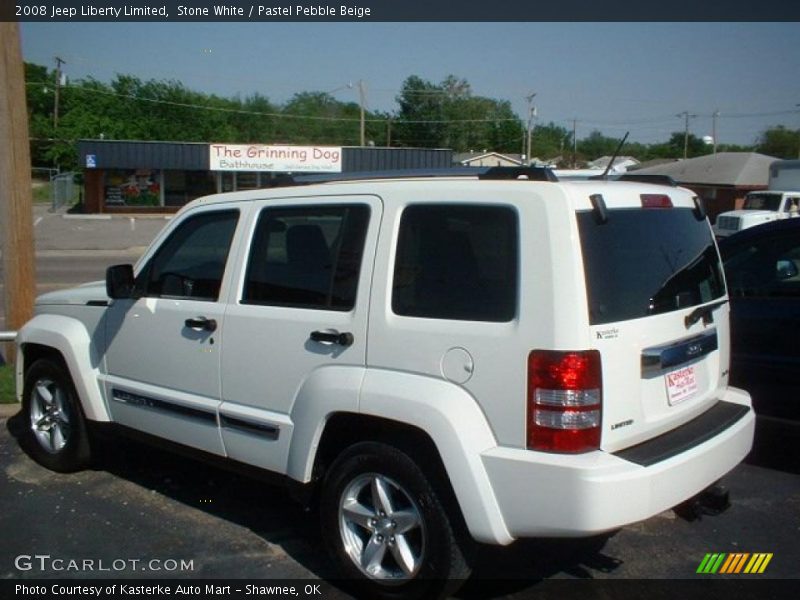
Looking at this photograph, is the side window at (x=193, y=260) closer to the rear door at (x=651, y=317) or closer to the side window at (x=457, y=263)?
the side window at (x=457, y=263)

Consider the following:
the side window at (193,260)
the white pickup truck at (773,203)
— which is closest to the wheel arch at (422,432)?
the side window at (193,260)

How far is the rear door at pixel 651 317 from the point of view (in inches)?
126

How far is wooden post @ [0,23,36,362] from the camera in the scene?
23.4 ft

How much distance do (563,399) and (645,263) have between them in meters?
0.83

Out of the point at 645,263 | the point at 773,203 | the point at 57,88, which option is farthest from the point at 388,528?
the point at 57,88

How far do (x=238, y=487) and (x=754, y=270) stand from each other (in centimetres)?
384

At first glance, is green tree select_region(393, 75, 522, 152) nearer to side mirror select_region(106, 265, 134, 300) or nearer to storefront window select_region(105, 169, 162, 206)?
storefront window select_region(105, 169, 162, 206)

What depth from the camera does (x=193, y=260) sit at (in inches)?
183

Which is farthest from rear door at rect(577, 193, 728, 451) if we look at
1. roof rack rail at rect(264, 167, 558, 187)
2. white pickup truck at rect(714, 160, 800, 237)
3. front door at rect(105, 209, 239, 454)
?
white pickup truck at rect(714, 160, 800, 237)

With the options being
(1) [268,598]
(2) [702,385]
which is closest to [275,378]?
(1) [268,598]

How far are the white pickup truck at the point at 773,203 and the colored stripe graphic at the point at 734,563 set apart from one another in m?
20.7

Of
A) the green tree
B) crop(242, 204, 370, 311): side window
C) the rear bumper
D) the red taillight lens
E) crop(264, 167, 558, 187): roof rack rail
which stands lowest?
the rear bumper

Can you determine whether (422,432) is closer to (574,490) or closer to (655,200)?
(574,490)

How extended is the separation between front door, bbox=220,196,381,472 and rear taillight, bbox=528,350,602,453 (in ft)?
2.74
